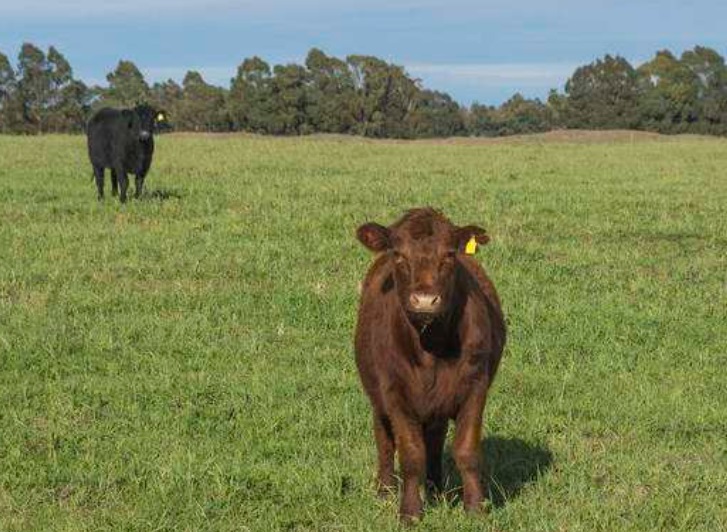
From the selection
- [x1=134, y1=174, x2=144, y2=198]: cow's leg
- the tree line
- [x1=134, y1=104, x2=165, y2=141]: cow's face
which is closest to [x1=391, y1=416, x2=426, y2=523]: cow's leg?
[x1=134, y1=174, x2=144, y2=198]: cow's leg

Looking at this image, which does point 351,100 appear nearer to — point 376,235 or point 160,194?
point 160,194

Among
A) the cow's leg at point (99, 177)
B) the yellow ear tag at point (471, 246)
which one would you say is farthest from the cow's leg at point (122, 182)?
the yellow ear tag at point (471, 246)

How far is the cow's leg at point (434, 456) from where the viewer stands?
5.31 meters

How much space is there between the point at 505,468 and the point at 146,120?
46.0 ft

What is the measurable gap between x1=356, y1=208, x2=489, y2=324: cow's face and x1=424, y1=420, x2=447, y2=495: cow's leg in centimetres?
89

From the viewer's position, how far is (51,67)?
8994 cm

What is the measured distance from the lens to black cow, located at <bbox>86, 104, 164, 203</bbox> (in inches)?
719

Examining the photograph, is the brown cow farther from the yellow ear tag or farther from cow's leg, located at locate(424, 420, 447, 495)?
cow's leg, located at locate(424, 420, 447, 495)

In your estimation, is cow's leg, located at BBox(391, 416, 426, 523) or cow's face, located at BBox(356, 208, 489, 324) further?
cow's leg, located at BBox(391, 416, 426, 523)

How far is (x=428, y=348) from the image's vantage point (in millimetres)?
4781

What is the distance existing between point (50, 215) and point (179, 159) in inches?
518

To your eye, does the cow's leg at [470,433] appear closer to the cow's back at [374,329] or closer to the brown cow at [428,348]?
the brown cow at [428,348]

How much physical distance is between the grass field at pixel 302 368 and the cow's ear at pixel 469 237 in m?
1.28

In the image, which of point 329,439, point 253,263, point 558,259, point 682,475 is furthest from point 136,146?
point 682,475
